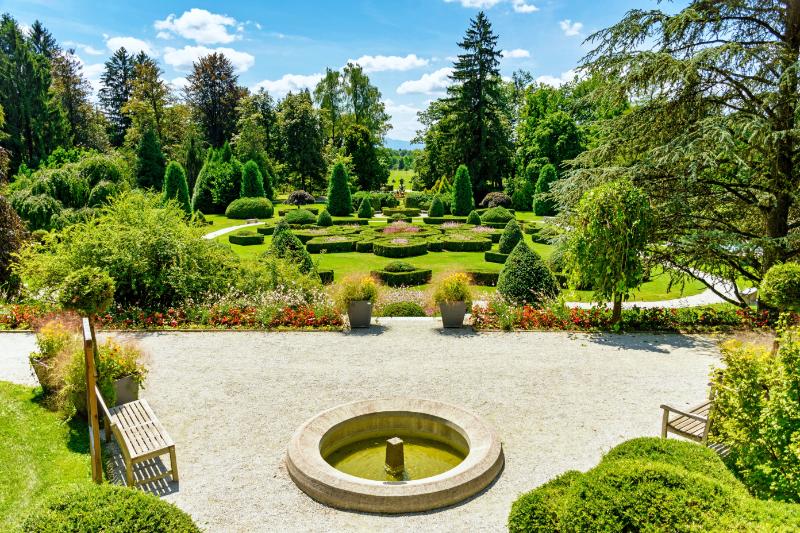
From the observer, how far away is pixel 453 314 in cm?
1145

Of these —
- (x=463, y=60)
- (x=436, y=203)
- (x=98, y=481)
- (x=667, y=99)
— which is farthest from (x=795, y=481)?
(x=463, y=60)

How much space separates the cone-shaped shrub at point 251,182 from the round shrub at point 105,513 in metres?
34.6

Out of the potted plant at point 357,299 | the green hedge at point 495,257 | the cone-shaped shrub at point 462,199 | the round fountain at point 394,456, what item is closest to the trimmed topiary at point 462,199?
the cone-shaped shrub at point 462,199

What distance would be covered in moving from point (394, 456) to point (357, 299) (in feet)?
18.5

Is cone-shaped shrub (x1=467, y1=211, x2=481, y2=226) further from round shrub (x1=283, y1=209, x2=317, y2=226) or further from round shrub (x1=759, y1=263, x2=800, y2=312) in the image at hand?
round shrub (x1=759, y1=263, x2=800, y2=312)

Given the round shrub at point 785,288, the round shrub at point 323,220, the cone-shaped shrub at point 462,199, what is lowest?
the round shrub at point 785,288

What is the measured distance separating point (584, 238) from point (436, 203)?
77.6ft

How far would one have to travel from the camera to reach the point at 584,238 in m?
11.5

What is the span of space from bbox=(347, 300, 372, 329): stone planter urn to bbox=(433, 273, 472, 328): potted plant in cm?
150

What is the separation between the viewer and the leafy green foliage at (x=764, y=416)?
14.2 ft

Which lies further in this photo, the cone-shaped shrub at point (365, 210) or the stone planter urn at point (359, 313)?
the cone-shaped shrub at point (365, 210)

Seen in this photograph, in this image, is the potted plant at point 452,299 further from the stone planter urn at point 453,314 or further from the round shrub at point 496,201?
the round shrub at point 496,201

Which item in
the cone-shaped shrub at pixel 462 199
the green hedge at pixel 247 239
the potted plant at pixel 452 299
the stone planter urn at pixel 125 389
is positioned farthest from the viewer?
the cone-shaped shrub at pixel 462 199

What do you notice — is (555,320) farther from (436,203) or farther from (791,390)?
(436,203)
